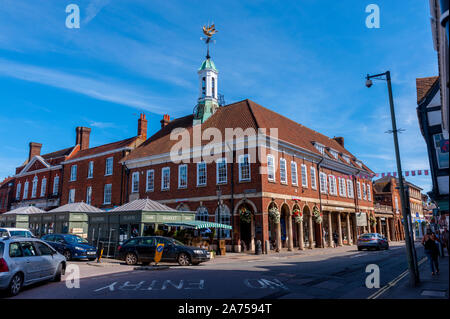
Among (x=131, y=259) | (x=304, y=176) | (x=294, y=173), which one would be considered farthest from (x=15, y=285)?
(x=304, y=176)

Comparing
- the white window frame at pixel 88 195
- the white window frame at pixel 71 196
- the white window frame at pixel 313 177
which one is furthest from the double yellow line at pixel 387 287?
the white window frame at pixel 71 196

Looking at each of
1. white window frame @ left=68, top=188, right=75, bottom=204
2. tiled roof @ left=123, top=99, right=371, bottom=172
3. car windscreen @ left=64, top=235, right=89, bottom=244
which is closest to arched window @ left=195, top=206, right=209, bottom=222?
tiled roof @ left=123, top=99, right=371, bottom=172

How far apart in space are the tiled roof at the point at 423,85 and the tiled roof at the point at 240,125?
34.1 feet

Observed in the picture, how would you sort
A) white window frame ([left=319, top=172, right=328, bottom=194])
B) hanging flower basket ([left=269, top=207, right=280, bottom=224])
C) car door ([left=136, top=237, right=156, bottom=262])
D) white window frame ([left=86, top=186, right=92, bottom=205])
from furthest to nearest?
white window frame ([left=86, top=186, right=92, bottom=205]) < white window frame ([left=319, top=172, right=328, bottom=194]) < hanging flower basket ([left=269, top=207, right=280, bottom=224]) < car door ([left=136, top=237, right=156, bottom=262])

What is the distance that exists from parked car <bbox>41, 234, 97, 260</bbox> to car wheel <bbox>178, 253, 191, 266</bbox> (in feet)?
20.8

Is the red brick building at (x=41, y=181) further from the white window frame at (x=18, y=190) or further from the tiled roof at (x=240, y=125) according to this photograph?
the tiled roof at (x=240, y=125)

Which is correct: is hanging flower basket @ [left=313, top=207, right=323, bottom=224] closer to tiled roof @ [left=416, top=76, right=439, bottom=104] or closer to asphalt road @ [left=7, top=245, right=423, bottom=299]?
tiled roof @ [left=416, top=76, right=439, bottom=104]

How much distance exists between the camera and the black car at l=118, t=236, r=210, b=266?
17.7 metres

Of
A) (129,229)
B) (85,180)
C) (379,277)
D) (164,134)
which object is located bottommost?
(379,277)

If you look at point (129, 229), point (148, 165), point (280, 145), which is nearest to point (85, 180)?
point (148, 165)

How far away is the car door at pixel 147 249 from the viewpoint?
1802 cm

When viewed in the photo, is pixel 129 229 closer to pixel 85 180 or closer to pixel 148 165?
pixel 148 165
